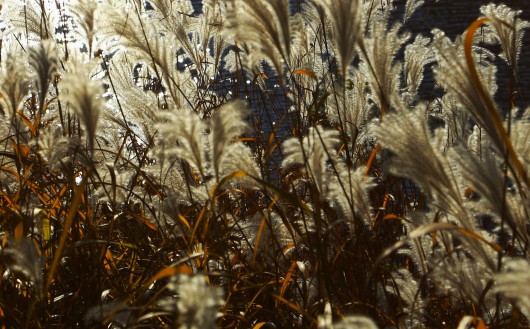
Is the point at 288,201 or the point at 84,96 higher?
the point at 84,96

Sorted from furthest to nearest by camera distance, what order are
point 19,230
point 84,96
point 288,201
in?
point 288,201 → point 19,230 → point 84,96

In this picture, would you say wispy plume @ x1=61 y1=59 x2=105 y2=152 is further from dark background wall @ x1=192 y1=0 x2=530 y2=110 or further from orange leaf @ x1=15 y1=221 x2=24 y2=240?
dark background wall @ x1=192 y1=0 x2=530 y2=110

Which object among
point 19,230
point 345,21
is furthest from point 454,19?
point 19,230

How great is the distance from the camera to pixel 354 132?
6.53 ft

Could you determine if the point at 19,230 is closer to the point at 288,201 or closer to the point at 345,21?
the point at 288,201

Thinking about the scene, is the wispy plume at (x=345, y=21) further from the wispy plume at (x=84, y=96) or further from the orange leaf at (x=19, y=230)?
the orange leaf at (x=19, y=230)

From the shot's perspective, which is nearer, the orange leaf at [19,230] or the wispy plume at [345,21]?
the wispy plume at [345,21]

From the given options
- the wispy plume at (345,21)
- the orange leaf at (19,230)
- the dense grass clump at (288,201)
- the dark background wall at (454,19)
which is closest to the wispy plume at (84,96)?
the dense grass clump at (288,201)

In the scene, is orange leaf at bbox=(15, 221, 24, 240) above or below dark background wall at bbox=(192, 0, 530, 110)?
below

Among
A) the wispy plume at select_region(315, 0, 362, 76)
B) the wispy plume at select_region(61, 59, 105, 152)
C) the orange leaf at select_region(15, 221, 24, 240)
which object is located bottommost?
the orange leaf at select_region(15, 221, 24, 240)

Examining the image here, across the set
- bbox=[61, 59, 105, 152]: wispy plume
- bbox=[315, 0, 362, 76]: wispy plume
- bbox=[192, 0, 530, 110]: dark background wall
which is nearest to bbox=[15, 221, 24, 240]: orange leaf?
bbox=[61, 59, 105, 152]: wispy plume

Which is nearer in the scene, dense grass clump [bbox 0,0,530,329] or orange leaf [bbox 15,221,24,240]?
dense grass clump [bbox 0,0,530,329]

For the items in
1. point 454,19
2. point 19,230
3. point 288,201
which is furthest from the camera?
point 454,19

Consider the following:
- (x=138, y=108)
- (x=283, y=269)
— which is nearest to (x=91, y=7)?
(x=138, y=108)
